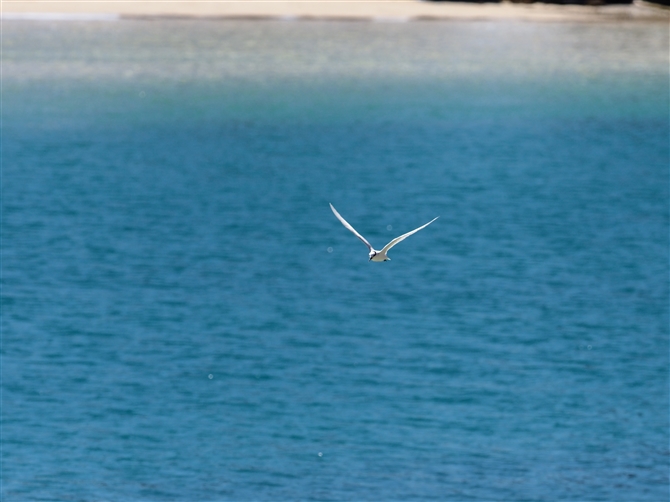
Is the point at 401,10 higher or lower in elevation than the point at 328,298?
lower

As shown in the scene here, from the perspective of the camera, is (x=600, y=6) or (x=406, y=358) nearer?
(x=406, y=358)

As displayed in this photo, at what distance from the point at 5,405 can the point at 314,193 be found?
38.7m

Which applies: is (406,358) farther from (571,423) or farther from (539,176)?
(539,176)

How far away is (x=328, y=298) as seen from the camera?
58.3 metres

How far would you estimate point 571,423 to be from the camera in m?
45.7

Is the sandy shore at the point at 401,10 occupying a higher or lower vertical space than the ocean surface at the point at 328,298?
lower

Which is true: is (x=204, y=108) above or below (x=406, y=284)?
below

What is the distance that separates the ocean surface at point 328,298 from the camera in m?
42.0

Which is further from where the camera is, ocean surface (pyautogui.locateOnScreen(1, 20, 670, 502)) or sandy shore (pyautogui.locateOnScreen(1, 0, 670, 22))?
sandy shore (pyautogui.locateOnScreen(1, 0, 670, 22))

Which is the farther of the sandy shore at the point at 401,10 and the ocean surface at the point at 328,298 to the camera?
the sandy shore at the point at 401,10

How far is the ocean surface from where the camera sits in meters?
42.0

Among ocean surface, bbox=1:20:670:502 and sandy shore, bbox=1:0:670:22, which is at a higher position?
ocean surface, bbox=1:20:670:502

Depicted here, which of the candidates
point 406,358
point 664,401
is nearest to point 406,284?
point 406,358

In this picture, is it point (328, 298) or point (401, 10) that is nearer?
point (328, 298)
